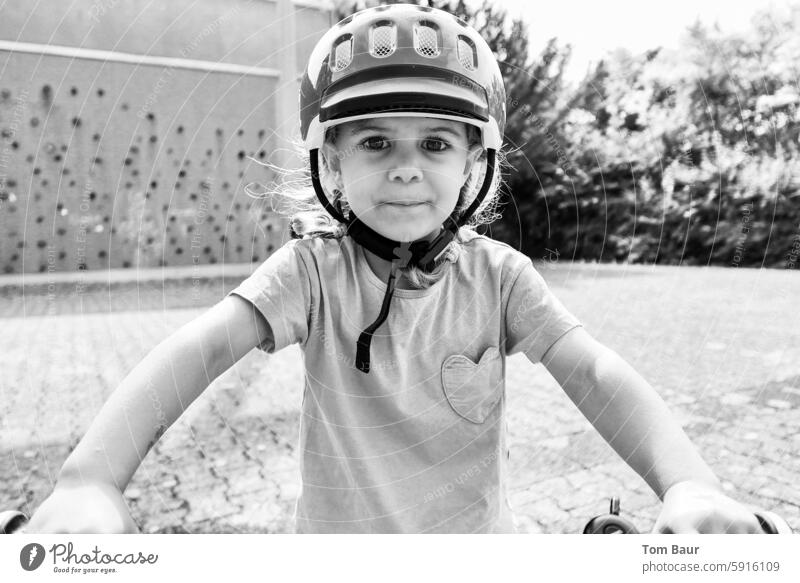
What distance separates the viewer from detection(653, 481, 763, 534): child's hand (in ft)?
2.90

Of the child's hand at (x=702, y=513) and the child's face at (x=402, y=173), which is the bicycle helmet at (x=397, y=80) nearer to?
the child's face at (x=402, y=173)

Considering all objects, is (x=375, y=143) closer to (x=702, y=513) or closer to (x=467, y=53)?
(x=467, y=53)

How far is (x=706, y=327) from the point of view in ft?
16.0

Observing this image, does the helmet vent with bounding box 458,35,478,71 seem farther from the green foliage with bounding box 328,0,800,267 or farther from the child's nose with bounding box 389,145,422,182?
the green foliage with bounding box 328,0,800,267

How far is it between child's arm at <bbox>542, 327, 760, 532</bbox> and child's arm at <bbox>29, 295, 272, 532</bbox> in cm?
59

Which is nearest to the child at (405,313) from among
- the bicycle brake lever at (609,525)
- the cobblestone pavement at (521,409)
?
the bicycle brake lever at (609,525)

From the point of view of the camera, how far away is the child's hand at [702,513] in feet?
2.90

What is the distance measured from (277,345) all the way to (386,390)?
8.7 inches

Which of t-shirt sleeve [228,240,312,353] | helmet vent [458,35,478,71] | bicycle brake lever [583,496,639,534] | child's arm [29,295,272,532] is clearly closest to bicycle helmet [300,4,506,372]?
helmet vent [458,35,478,71]

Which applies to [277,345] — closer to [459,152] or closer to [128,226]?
[459,152]

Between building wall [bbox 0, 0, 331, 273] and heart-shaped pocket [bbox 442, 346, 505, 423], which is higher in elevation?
building wall [bbox 0, 0, 331, 273]

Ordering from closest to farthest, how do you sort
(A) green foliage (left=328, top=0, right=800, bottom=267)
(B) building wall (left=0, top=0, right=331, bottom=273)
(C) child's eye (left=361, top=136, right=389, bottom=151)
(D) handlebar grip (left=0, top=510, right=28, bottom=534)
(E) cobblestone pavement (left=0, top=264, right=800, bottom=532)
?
(D) handlebar grip (left=0, top=510, right=28, bottom=534)
(C) child's eye (left=361, top=136, right=389, bottom=151)
(A) green foliage (left=328, top=0, right=800, bottom=267)
(E) cobblestone pavement (left=0, top=264, right=800, bottom=532)
(B) building wall (left=0, top=0, right=331, bottom=273)

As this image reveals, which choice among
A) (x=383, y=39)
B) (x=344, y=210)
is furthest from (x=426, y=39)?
(x=344, y=210)
